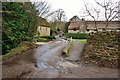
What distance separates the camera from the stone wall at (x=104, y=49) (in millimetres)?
11625

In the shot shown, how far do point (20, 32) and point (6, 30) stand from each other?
267 cm

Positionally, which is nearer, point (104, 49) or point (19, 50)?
point (104, 49)

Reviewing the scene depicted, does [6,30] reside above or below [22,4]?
below

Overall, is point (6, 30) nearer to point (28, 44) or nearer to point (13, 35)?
point (13, 35)

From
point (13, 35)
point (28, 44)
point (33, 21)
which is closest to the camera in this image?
point (13, 35)

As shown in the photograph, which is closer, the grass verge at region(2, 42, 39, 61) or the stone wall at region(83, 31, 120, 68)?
the stone wall at region(83, 31, 120, 68)

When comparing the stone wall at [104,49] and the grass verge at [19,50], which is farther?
the grass verge at [19,50]

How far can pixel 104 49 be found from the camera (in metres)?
13.0

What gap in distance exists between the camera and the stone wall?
1162cm

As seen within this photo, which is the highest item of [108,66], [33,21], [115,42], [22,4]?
[22,4]

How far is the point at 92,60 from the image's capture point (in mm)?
12109

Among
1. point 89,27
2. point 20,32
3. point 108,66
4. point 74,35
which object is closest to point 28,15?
point 20,32

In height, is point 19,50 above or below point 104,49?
below

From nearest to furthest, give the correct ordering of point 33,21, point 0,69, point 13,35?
point 0,69
point 13,35
point 33,21
